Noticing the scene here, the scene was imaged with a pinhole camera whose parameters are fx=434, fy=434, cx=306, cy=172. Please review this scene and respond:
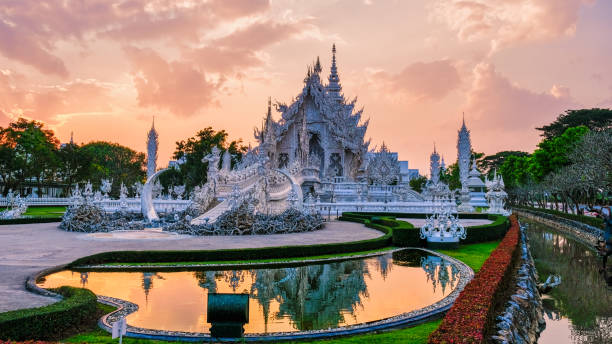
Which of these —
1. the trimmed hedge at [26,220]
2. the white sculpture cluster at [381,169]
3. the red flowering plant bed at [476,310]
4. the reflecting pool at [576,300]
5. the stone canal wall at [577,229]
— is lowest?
the reflecting pool at [576,300]

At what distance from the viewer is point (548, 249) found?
898 inches

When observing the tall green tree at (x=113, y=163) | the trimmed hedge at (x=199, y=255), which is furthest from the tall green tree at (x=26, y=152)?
the trimmed hedge at (x=199, y=255)

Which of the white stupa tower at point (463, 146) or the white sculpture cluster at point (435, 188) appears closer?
the white sculpture cluster at point (435, 188)

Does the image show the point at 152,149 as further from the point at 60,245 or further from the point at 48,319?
the point at 48,319

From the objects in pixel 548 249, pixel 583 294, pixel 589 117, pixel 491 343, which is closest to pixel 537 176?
pixel 589 117

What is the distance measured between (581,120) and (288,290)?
60606 millimetres

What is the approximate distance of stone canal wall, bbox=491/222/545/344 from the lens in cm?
772

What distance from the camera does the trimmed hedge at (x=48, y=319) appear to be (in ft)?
21.7

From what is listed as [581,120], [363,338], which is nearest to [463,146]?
[581,120]

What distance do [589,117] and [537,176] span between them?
1112 centimetres

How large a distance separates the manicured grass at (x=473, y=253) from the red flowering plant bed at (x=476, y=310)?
3366 mm

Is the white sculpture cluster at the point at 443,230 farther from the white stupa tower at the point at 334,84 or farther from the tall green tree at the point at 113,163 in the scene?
the tall green tree at the point at 113,163

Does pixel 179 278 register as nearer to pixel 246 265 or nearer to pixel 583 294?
pixel 246 265

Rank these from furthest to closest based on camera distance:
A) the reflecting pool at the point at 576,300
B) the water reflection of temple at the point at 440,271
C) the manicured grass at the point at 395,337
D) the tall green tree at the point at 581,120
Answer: the tall green tree at the point at 581,120
the water reflection of temple at the point at 440,271
the reflecting pool at the point at 576,300
the manicured grass at the point at 395,337
